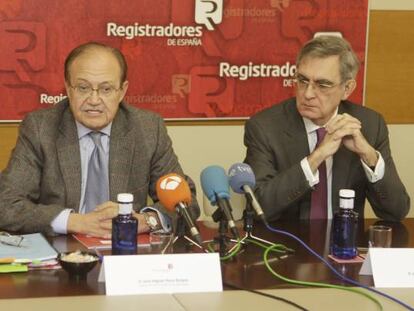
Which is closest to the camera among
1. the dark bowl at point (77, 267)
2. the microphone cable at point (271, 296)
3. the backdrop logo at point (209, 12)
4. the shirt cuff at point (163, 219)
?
the microphone cable at point (271, 296)

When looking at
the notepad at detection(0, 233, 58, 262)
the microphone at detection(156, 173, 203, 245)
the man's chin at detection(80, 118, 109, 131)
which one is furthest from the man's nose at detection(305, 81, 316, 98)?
the notepad at detection(0, 233, 58, 262)

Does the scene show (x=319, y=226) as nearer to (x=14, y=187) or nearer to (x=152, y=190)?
(x=152, y=190)

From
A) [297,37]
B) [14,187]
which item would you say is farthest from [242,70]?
[14,187]

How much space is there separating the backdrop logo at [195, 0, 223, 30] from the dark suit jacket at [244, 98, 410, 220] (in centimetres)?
103

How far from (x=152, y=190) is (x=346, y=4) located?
6.49ft

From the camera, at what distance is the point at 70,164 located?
10.4 ft

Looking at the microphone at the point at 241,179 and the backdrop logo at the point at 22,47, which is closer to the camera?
the microphone at the point at 241,179

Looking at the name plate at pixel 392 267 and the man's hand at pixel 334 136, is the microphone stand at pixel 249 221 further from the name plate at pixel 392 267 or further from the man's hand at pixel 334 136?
the man's hand at pixel 334 136

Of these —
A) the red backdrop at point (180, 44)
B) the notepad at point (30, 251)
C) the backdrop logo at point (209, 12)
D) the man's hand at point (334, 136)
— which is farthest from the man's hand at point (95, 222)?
the backdrop logo at point (209, 12)

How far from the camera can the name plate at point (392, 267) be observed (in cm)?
243

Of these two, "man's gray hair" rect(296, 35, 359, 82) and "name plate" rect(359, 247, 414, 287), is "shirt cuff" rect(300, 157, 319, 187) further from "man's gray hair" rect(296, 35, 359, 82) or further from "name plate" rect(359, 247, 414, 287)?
"name plate" rect(359, 247, 414, 287)

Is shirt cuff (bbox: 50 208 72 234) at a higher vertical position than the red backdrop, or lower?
lower

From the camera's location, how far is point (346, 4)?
4.71 metres

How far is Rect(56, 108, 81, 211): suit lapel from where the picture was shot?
315 cm
